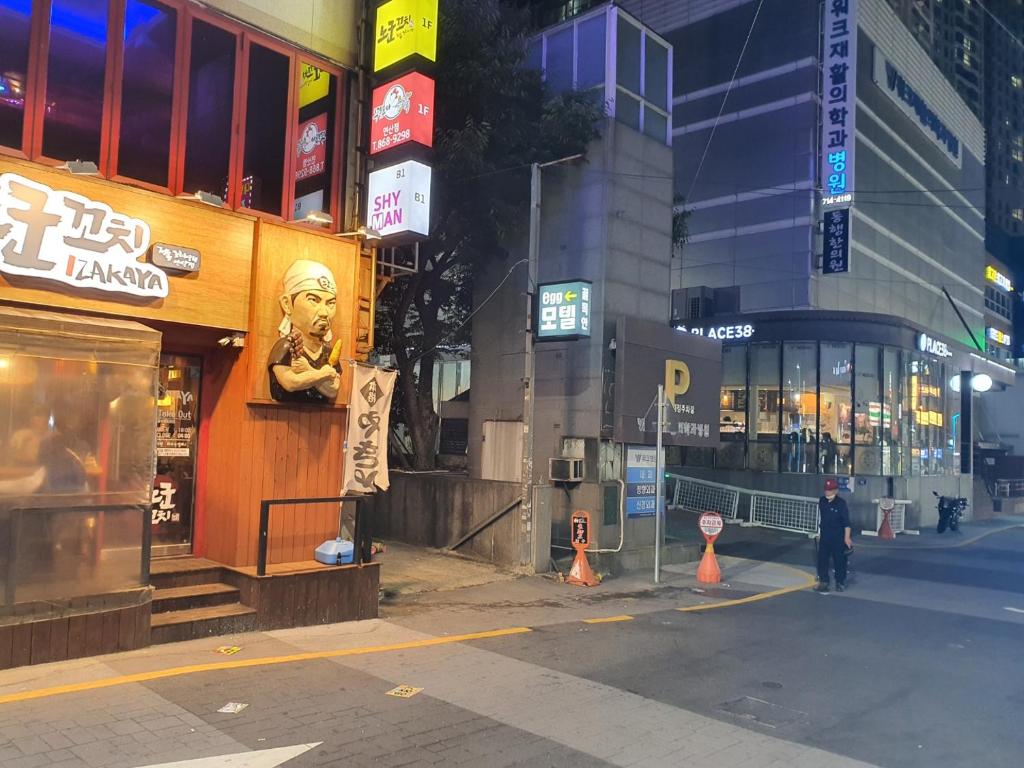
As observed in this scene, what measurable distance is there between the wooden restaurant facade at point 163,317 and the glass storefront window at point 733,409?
1856cm

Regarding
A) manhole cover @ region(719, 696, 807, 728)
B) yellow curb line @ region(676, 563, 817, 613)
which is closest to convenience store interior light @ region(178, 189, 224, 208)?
manhole cover @ region(719, 696, 807, 728)

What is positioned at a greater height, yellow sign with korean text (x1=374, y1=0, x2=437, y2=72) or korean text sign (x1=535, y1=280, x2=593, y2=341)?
yellow sign with korean text (x1=374, y1=0, x2=437, y2=72)

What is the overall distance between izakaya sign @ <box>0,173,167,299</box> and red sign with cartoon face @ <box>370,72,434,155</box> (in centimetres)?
336

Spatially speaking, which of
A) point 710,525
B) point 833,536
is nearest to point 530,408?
point 710,525

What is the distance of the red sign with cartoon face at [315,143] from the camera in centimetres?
1034

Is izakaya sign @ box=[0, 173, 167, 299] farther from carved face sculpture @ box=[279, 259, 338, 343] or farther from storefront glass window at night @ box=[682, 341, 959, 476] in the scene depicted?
storefront glass window at night @ box=[682, 341, 959, 476]

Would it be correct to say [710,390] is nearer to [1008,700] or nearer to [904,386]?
[1008,700]

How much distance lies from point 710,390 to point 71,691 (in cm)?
1262

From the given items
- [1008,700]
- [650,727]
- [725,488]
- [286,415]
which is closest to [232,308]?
[286,415]

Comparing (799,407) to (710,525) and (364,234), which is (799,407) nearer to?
(710,525)

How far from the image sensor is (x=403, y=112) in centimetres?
989

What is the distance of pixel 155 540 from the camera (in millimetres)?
9195

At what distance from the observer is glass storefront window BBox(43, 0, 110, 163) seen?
7922mm

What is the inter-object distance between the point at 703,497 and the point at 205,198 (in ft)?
61.9
